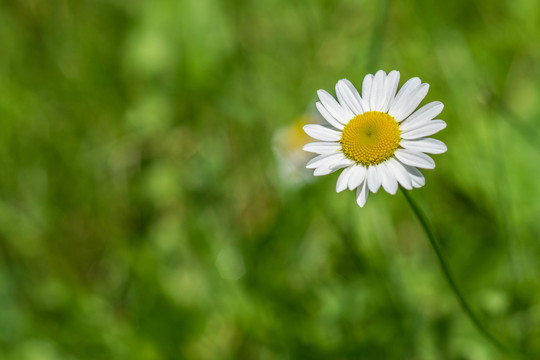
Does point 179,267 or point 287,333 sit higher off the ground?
point 179,267

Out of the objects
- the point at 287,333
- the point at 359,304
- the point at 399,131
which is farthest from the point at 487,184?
the point at 399,131

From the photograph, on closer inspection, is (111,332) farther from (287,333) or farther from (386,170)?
(386,170)

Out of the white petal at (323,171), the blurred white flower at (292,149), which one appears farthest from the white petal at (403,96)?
the blurred white flower at (292,149)

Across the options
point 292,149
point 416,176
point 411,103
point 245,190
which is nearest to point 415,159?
point 416,176

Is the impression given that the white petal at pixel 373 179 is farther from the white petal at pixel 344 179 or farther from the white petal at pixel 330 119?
the white petal at pixel 330 119

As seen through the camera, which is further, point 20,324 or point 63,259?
point 63,259

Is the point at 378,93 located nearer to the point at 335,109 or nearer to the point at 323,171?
the point at 335,109
